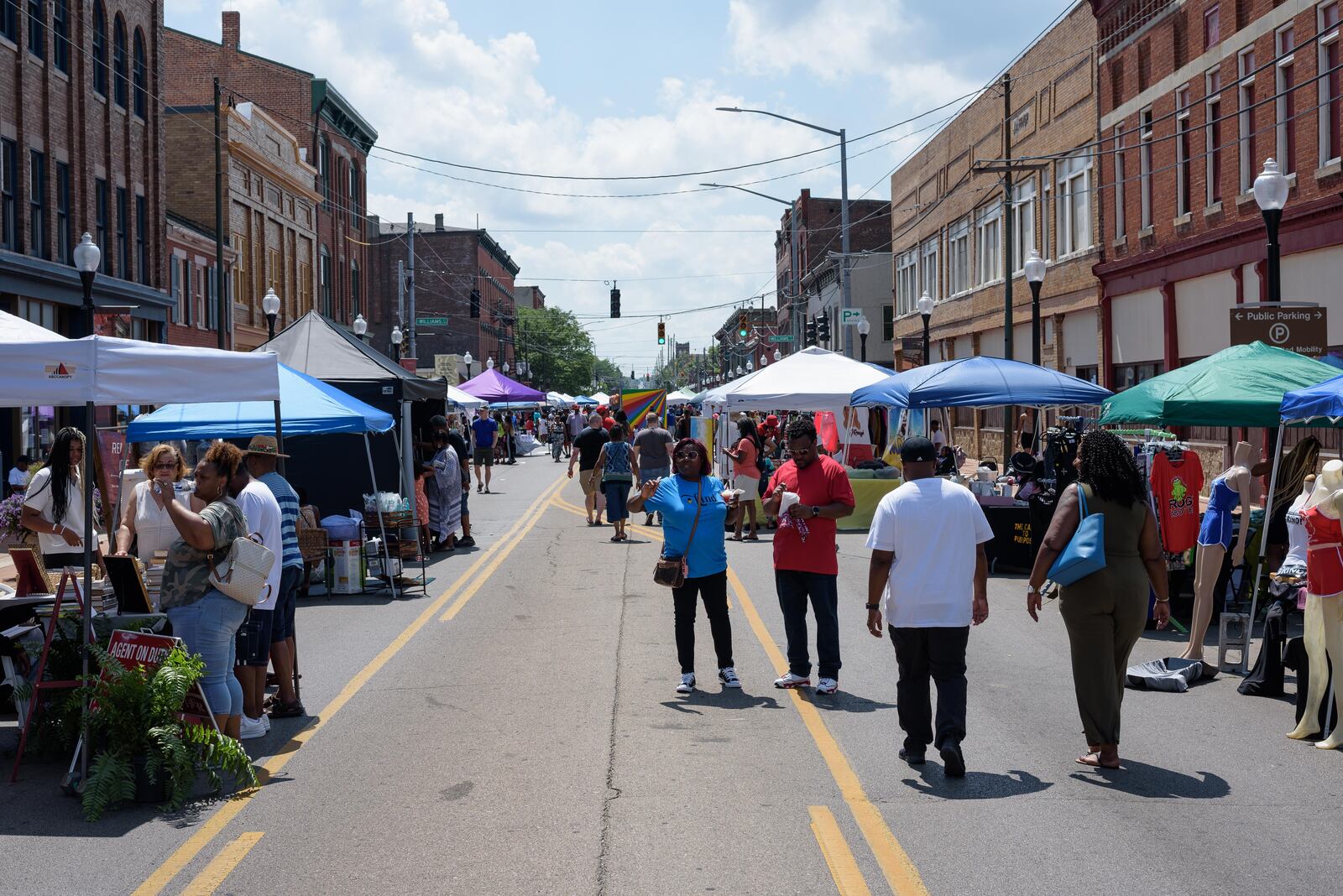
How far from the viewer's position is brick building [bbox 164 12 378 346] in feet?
170

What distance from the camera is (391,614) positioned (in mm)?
13820

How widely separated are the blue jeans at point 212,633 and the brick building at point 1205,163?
1675cm

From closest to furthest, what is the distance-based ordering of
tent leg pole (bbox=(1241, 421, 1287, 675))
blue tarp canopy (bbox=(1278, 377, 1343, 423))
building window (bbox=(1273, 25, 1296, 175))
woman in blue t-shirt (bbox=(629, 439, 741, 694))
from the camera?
woman in blue t-shirt (bbox=(629, 439, 741, 694))
blue tarp canopy (bbox=(1278, 377, 1343, 423))
tent leg pole (bbox=(1241, 421, 1287, 675))
building window (bbox=(1273, 25, 1296, 175))

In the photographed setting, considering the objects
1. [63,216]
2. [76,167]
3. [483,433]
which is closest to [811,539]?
[483,433]

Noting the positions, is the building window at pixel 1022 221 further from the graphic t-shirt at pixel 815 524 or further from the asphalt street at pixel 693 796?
the graphic t-shirt at pixel 815 524

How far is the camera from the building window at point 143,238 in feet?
114

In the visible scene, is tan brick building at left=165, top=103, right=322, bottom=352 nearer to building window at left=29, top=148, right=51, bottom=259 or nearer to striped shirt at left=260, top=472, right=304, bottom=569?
building window at left=29, top=148, right=51, bottom=259

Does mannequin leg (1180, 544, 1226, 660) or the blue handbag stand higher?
the blue handbag

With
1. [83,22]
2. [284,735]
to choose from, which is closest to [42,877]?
[284,735]

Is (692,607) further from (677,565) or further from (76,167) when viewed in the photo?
(76,167)

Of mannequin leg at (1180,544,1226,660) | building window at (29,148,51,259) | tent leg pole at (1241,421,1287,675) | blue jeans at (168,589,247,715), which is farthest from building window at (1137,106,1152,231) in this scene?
blue jeans at (168,589,247,715)

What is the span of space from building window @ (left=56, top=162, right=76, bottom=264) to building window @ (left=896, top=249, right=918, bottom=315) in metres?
34.7

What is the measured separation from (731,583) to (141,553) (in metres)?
7.20

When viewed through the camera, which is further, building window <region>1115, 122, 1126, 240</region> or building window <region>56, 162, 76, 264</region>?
building window <region>1115, 122, 1126, 240</region>
